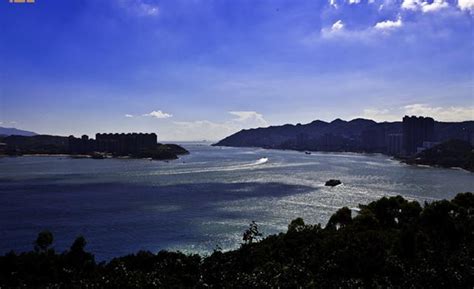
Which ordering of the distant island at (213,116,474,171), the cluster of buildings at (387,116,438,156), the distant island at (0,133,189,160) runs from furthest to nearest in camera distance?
the cluster of buildings at (387,116,438,156), the distant island at (0,133,189,160), the distant island at (213,116,474,171)

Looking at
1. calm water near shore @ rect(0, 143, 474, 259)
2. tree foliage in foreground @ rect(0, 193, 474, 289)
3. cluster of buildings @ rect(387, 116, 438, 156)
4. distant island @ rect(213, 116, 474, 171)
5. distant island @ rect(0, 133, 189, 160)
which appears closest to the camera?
tree foliage in foreground @ rect(0, 193, 474, 289)

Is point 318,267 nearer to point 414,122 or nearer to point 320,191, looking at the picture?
point 320,191

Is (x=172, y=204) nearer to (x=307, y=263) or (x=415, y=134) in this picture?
(x=307, y=263)

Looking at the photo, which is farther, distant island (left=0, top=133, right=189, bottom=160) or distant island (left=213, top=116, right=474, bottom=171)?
distant island (left=0, top=133, right=189, bottom=160)

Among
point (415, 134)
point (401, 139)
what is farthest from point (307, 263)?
point (401, 139)

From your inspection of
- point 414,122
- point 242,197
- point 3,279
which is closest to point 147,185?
point 242,197

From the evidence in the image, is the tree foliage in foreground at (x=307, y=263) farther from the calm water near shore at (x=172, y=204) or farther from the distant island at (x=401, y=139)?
the distant island at (x=401, y=139)

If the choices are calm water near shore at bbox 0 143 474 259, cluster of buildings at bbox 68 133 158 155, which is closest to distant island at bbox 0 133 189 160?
cluster of buildings at bbox 68 133 158 155

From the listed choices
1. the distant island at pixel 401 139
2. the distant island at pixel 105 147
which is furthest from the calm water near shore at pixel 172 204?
the distant island at pixel 105 147

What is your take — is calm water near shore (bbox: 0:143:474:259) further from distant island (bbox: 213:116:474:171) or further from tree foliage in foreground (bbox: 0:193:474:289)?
distant island (bbox: 213:116:474:171)
